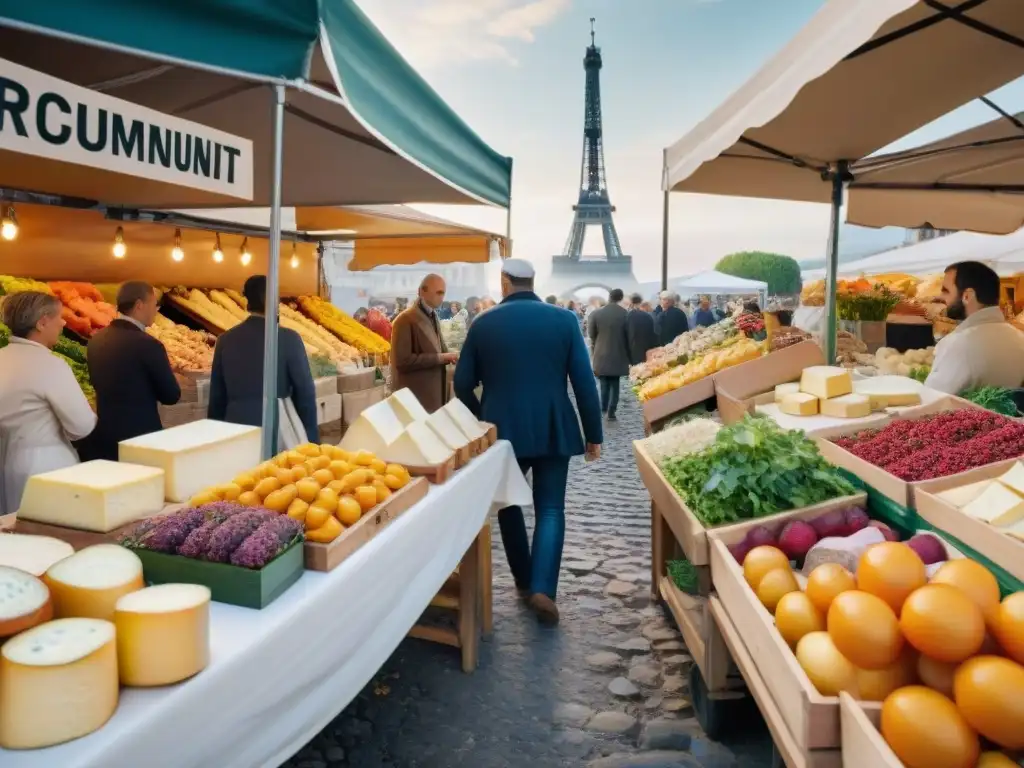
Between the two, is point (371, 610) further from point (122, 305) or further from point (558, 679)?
point (122, 305)

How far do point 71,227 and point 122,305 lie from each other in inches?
111

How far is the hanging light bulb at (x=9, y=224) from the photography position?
18.2 feet

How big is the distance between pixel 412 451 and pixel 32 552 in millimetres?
1443

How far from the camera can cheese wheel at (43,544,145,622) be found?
60.1 inches

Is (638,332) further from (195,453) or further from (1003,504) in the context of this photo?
(195,453)

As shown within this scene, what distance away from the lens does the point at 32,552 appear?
1724mm

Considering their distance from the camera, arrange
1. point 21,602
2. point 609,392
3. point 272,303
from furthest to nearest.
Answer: point 609,392 < point 272,303 < point 21,602

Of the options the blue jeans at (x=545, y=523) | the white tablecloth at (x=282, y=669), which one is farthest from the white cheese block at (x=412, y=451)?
the blue jeans at (x=545, y=523)

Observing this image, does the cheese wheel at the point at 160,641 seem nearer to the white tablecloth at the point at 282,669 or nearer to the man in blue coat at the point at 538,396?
the white tablecloth at the point at 282,669

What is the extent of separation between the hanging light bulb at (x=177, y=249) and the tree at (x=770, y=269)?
237 feet

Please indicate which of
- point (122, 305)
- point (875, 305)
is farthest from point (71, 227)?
point (875, 305)

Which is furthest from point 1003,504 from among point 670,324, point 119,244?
point 670,324

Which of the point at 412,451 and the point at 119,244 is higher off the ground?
the point at 119,244

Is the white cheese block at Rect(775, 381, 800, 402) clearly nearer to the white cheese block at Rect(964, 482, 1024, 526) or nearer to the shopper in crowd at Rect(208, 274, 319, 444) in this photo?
the white cheese block at Rect(964, 482, 1024, 526)
